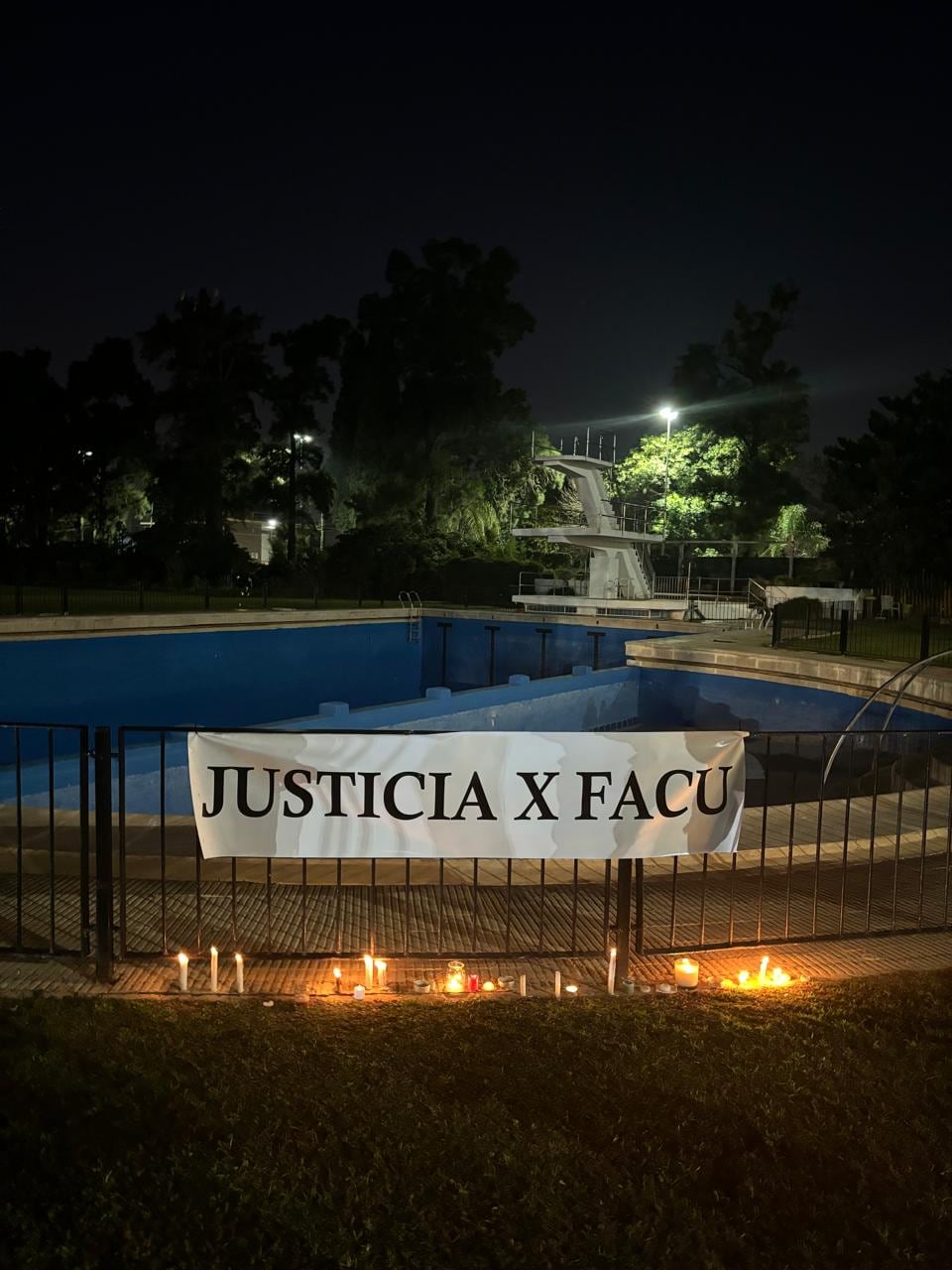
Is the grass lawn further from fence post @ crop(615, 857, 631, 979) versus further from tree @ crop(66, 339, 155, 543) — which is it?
tree @ crop(66, 339, 155, 543)

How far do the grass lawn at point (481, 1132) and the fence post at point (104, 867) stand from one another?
291 mm

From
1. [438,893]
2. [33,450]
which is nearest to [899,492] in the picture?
[438,893]

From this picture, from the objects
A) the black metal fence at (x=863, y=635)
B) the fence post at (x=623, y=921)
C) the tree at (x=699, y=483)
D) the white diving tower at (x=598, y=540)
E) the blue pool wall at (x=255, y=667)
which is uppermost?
the tree at (x=699, y=483)

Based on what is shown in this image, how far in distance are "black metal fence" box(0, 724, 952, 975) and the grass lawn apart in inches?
24.0

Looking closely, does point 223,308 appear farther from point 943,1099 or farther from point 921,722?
point 943,1099

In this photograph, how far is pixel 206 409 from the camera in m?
40.6

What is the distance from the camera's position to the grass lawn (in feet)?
9.35

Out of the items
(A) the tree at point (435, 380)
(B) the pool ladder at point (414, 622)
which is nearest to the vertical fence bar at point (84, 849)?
(B) the pool ladder at point (414, 622)

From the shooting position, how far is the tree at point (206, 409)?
40188mm

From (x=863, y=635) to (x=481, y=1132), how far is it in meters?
20.5

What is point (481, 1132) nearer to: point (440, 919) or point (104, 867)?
point (440, 919)

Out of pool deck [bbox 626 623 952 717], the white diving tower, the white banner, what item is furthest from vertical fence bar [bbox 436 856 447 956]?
the white diving tower

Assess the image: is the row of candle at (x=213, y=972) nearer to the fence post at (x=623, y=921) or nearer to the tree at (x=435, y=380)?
the fence post at (x=623, y=921)

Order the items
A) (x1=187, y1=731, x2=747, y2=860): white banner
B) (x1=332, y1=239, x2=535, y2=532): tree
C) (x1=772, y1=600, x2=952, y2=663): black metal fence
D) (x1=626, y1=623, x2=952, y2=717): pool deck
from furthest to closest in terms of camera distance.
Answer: (x1=332, y1=239, x2=535, y2=532): tree < (x1=772, y1=600, x2=952, y2=663): black metal fence < (x1=626, y1=623, x2=952, y2=717): pool deck < (x1=187, y1=731, x2=747, y2=860): white banner
